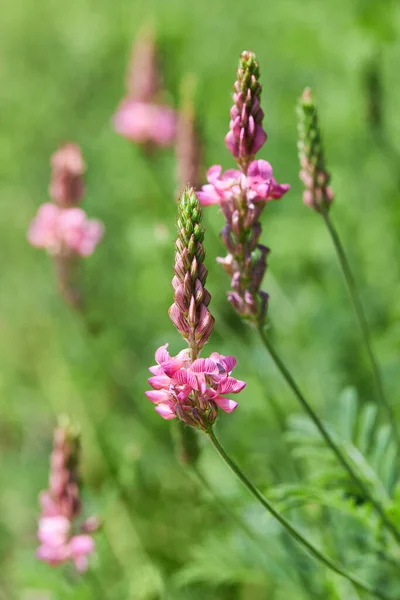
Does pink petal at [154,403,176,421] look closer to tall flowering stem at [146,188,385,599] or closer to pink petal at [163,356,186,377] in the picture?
tall flowering stem at [146,188,385,599]

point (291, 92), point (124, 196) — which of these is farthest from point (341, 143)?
point (124, 196)

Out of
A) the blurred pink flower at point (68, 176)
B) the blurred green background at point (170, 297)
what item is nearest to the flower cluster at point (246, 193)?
the blurred green background at point (170, 297)

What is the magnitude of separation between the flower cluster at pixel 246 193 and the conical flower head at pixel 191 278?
0.26 meters

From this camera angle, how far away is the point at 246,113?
1.83 meters

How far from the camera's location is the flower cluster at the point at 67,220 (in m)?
3.70

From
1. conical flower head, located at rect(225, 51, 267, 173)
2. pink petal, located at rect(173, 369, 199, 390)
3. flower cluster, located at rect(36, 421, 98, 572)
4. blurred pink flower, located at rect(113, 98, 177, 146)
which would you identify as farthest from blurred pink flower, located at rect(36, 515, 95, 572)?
blurred pink flower, located at rect(113, 98, 177, 146)

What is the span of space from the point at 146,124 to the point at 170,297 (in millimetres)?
1134

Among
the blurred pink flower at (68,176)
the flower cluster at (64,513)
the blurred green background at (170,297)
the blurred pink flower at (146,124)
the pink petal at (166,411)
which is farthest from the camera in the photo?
the blurred pink flower at (146,124)

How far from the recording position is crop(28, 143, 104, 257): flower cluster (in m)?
3.70

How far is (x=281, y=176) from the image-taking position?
17.4ft

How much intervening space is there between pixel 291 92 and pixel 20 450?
3408mm

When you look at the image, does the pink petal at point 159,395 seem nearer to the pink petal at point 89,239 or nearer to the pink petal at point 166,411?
the pink petal at point 166,411

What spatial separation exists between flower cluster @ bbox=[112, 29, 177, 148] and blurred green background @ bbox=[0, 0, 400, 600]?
0.66 feet

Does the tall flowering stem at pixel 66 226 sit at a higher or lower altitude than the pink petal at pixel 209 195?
higher
